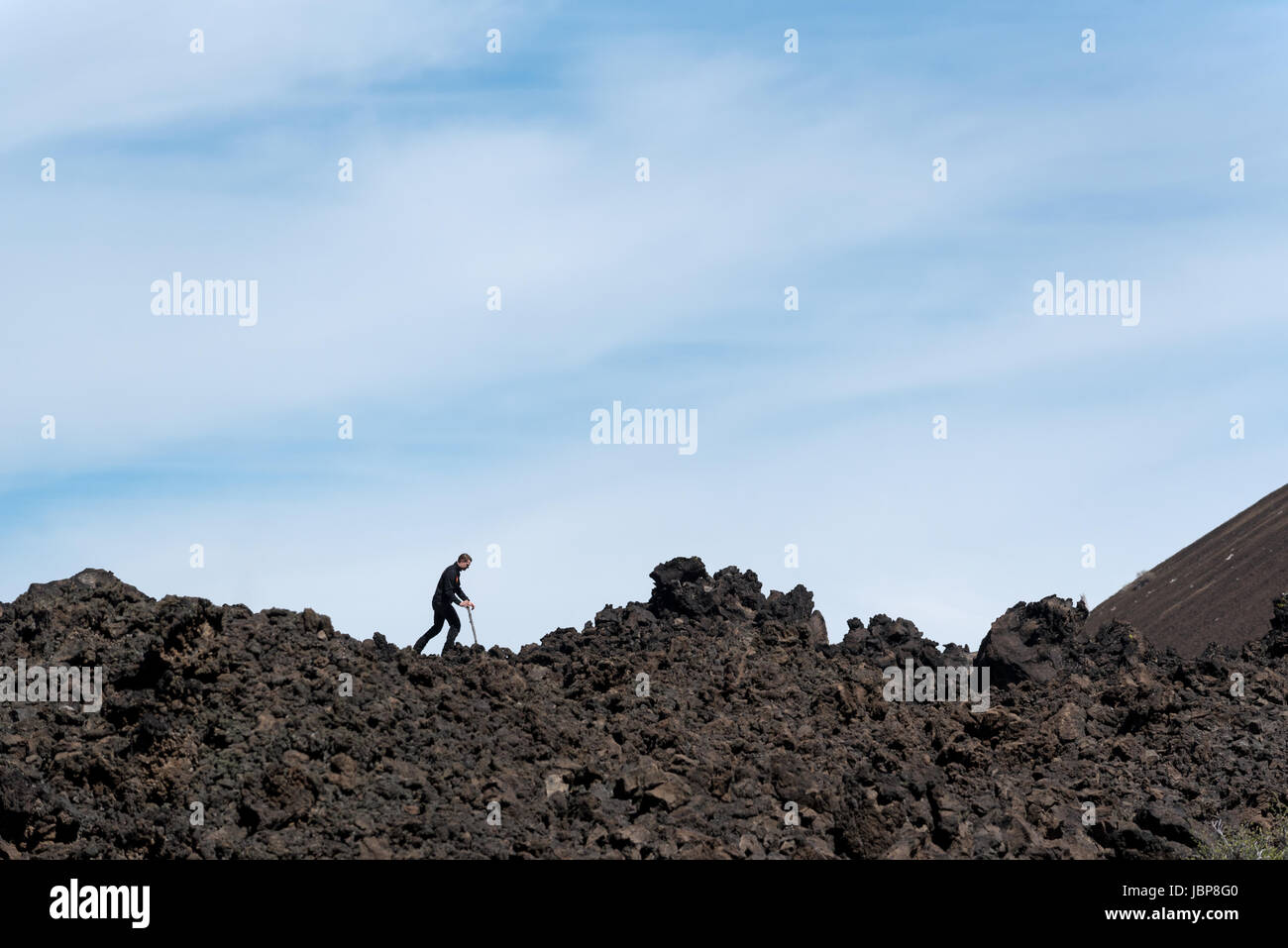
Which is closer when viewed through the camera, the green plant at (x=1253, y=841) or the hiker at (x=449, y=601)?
the green plant at (x=1253, y=841)

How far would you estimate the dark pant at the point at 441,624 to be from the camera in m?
22.0

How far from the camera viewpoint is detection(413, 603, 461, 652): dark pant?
72.1 ft

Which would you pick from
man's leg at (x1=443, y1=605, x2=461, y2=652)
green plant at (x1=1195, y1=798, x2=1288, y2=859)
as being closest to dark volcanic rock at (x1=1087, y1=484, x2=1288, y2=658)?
green plant at (x1=1195, y1=798, x2=1288, y2=859)

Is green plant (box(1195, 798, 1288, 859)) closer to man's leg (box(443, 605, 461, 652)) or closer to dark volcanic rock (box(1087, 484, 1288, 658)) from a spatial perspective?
man's leg (box(443, 605, 461, 652))

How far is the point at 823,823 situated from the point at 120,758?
337 inches

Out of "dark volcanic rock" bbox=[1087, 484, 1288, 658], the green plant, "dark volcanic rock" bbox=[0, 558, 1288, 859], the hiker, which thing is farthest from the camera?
"dark volcanic rock" bbox=[1087, 484, 1288, 658]

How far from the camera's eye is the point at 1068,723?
21.0 m

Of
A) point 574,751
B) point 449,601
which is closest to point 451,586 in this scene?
point 449,601

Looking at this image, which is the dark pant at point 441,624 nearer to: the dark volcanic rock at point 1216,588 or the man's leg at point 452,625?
the man's leg at point 452,625

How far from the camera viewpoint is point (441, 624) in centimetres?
2211

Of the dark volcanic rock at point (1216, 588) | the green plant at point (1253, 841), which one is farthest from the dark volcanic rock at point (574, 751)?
the dark volcanic rock at point (1216, 588)

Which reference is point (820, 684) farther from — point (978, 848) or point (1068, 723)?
point (978, 848)

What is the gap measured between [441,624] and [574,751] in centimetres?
549

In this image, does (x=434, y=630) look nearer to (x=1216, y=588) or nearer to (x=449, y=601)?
(x=449, y=601)
